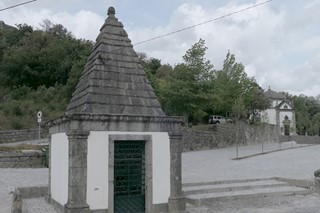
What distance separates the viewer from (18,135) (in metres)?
28.4

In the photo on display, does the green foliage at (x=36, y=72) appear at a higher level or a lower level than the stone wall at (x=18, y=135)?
higher

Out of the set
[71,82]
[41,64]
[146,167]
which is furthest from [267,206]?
Result: [41,64]

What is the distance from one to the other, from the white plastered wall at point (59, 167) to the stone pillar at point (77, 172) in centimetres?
47

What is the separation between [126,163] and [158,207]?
139 centimetres

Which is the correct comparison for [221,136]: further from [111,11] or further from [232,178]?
[111,11]

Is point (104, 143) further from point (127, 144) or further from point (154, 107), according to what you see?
point (154, 107)

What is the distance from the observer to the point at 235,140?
35625 millimetres

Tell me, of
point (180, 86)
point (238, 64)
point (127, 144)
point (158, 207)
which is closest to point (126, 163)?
point (127, 144)

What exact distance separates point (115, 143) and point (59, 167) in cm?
178

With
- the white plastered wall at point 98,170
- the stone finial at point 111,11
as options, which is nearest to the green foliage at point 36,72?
the stone finial at point 111,11

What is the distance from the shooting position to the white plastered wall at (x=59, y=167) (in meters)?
8.75

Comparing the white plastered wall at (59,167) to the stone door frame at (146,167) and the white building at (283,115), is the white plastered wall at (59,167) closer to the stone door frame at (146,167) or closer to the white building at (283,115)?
the stone door frame at (146,167)

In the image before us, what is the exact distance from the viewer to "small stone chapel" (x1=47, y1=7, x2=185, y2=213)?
828 centimetres

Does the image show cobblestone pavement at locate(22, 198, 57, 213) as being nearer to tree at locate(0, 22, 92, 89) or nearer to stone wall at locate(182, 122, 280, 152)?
stone wall at locate(182, 122, 280, 152)
